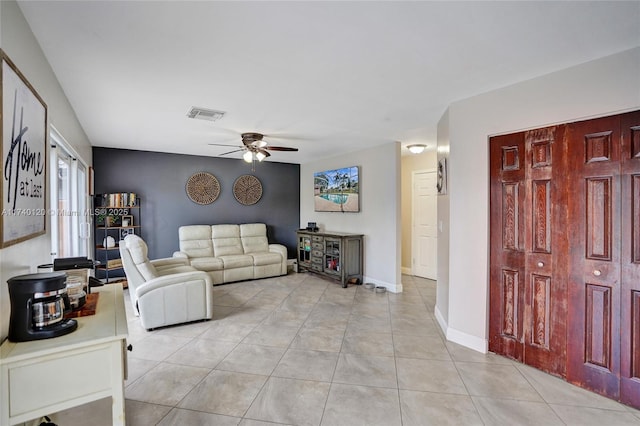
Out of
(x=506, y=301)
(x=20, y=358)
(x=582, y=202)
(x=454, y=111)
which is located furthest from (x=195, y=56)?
(x=506, y=301)

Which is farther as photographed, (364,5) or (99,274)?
(99,274)

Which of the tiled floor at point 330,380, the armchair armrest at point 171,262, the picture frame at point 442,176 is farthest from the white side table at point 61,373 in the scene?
the armchair armrest at point 171,262

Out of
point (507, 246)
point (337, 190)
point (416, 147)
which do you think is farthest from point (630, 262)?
point (337, 190)

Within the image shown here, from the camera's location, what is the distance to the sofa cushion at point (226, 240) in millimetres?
5949

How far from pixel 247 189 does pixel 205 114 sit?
3.29 metres

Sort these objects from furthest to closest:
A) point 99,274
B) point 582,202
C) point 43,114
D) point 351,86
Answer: point 99,274, point 351,86, point 582,202, point 43,114

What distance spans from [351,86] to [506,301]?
2418 millimetres

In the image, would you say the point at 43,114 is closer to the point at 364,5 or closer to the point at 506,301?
the point at 364,5

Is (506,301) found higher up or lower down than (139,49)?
lower down

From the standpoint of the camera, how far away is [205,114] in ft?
11.3

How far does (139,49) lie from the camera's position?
2.04 m

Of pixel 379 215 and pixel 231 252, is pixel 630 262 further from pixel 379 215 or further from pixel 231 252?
pixel 231 252

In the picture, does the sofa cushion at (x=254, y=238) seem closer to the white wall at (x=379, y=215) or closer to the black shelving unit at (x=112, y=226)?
the white wall at (x=379, y=215)

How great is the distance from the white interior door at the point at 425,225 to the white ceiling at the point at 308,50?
2.67 meters
